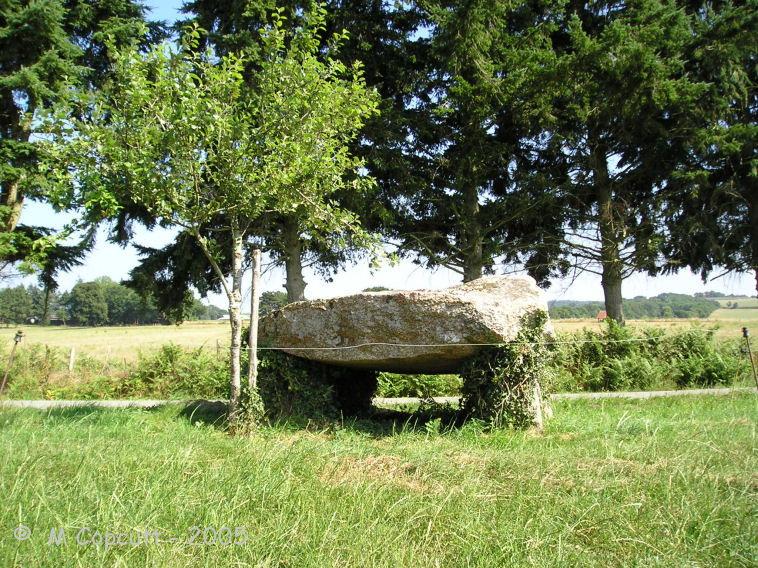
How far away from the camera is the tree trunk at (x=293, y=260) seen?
11750 mm

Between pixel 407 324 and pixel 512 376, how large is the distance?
1.41 metres

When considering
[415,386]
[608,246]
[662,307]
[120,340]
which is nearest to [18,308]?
[120,340]

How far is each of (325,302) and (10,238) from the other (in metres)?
9.00

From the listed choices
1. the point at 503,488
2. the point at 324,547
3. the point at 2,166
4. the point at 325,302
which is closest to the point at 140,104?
the point at 325,302

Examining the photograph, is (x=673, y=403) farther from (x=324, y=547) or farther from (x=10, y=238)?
(x=10, y=238)

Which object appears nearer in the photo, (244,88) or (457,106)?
(244,88)

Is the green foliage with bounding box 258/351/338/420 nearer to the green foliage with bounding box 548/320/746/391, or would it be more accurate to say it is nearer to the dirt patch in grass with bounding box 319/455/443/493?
the dirt patch in grass with bounding box 319/455/443/493

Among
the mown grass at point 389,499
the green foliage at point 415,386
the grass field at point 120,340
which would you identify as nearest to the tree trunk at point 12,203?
the grass field at point 120,340

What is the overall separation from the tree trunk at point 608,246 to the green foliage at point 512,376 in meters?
8.11

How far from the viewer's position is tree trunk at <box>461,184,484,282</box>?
11.9 meters

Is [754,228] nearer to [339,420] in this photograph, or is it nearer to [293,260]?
[293,260]

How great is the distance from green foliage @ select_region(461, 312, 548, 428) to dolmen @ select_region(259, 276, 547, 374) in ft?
0.43

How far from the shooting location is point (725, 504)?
281cm

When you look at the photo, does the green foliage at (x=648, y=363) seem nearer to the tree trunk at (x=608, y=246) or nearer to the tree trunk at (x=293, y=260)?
the tree trunk at (x=608, y=246)
